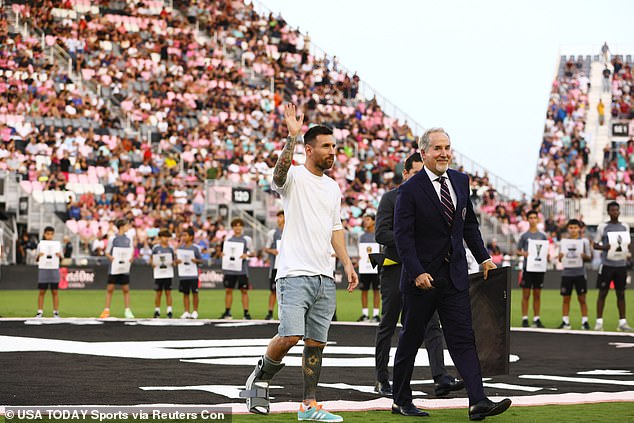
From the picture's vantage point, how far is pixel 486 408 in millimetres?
8219

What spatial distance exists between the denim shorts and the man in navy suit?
62cm

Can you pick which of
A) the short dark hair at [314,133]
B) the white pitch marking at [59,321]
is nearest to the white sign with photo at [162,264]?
the white pitch marking at [59,321]

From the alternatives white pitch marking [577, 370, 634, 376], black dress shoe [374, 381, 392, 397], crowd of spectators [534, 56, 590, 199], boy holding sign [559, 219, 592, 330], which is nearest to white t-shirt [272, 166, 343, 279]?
black dress shoe [374, 381, 392, 397]

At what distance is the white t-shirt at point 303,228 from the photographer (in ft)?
27.4

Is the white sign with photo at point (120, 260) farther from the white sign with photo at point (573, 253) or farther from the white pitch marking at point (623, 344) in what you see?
the white pitch marking at point (623, 344)

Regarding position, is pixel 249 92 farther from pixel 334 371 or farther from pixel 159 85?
pixel 334 371

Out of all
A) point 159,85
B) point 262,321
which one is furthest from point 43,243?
point 159,85

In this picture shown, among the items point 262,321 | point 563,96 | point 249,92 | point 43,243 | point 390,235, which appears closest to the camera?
point 390,235

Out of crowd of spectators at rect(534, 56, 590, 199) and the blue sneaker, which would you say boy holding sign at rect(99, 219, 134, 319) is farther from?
crowd of spectators at rect(534, 56, 590, 199)

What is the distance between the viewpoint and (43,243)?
2222 cm

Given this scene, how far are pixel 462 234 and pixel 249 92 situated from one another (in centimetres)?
3948

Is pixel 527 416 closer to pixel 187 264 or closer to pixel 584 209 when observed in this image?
pixel 187 264

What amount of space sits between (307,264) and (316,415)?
1.08 meters

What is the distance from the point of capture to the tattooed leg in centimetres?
837
